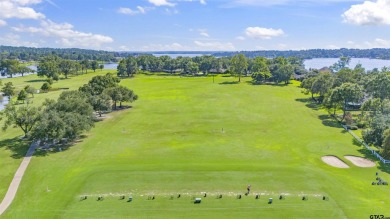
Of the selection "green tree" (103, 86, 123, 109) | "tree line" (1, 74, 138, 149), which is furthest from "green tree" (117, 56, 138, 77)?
"tree line" (1, 74, 138, 149)

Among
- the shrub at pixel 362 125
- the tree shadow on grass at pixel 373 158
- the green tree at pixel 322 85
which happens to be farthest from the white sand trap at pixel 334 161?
the green tree at pixel 322 85

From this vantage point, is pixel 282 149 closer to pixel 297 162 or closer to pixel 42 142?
pixel 297 162

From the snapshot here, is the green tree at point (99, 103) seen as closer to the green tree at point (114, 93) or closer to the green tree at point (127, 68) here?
the green tree at point (114, 93)

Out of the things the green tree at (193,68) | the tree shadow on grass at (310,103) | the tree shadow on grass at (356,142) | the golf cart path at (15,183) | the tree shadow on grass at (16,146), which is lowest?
the golf cart path at (15,183)

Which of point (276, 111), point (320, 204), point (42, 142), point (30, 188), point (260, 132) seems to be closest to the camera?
point (320, 204)

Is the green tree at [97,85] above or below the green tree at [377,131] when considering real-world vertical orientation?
above

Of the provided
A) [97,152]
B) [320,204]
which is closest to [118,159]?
[97,152]

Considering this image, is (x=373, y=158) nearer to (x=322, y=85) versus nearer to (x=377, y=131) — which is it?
(x=377, y=131)
